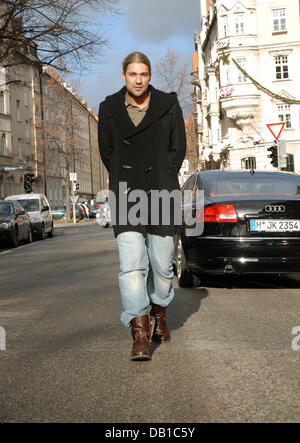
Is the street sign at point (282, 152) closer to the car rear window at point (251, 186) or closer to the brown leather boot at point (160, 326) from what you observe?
the car rear window at point (251, 186)

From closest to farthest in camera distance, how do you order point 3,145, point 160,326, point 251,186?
point 160,326, point 251,186, point 3,145

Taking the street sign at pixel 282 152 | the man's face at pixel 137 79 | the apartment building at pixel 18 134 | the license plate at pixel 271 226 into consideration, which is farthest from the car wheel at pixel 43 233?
the apartment building at pixel 18 134

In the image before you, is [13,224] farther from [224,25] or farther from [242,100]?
[224,25]

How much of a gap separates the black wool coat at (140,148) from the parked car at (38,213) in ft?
63.6

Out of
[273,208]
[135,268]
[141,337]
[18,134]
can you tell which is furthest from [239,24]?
[141,337]

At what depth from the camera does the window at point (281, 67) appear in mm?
47438

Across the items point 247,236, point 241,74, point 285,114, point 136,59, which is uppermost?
point 241,74

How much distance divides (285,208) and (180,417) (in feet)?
15.5

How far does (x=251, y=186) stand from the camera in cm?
816

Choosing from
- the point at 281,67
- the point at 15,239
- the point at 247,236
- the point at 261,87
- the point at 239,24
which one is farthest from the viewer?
the point at 239,24

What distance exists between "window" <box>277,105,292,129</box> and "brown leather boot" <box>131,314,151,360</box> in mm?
44143

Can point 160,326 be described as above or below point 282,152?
below

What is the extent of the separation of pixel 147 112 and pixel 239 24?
45964mm
